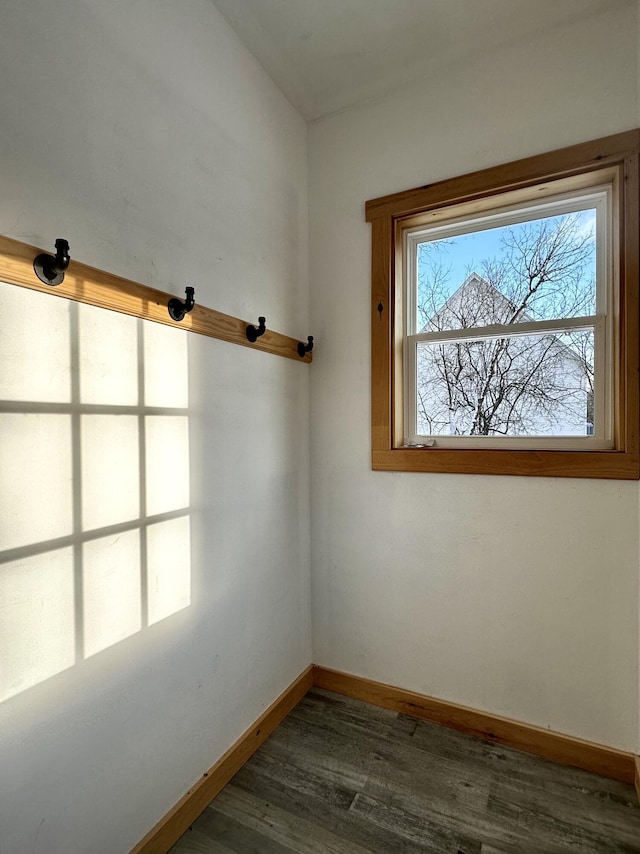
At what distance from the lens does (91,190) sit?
115cm

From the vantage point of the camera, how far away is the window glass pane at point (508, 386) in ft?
5.71

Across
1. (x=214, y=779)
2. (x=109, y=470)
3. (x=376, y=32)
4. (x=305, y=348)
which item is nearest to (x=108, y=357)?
(x=109, y=470)

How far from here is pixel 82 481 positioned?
1099 mm

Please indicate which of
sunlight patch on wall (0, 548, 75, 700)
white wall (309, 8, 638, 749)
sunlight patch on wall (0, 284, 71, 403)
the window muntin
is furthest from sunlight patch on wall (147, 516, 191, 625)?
the window muntin

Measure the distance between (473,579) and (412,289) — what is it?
132cm

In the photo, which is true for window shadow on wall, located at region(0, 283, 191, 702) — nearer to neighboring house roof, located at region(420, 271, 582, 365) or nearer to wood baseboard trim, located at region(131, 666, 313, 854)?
wood baseboard trim, located at region(131, 666, 313, 854)

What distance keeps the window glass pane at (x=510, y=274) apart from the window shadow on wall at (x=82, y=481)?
1.22m

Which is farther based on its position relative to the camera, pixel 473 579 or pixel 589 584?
pixel 473 579

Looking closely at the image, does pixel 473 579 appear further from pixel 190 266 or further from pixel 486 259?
pixel 190 266

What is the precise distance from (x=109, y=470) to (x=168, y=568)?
15.0 inches

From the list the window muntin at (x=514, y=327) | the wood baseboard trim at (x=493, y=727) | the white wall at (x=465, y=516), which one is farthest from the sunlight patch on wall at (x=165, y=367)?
the wood baseboard trim at (x=493, y=727)

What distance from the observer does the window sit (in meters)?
1.62

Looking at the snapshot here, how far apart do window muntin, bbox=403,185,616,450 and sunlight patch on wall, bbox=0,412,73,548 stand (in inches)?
56.2

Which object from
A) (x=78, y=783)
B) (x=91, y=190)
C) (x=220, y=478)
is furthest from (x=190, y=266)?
(x=78, y=783)
